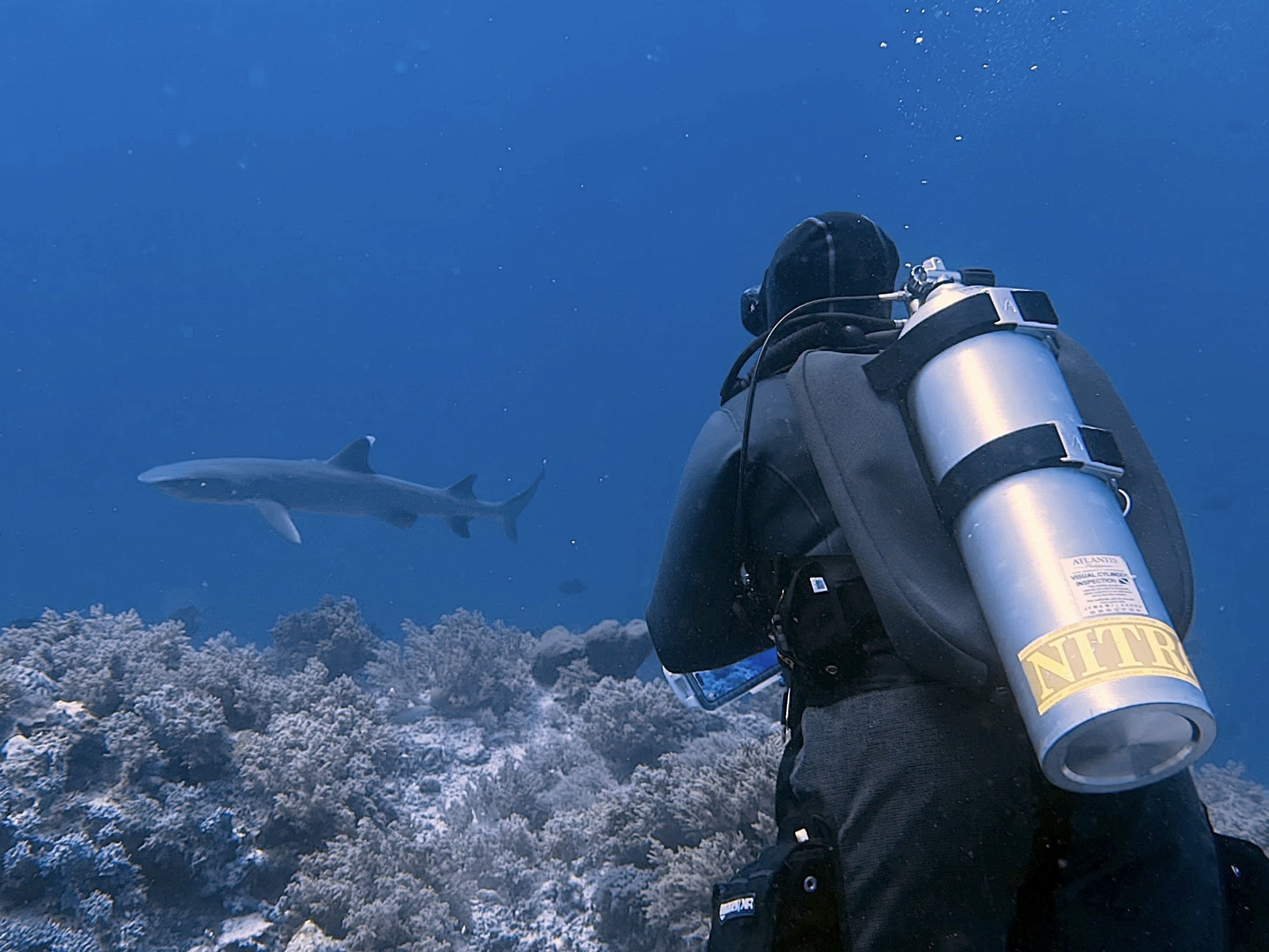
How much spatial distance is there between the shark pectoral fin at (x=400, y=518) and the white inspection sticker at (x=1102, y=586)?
1088 centimetres

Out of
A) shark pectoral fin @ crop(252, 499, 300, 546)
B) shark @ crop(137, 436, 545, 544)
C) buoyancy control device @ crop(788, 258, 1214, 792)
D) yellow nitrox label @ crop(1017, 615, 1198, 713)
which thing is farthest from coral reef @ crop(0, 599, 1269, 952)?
shark @ crop(137, 436, 545, 544)

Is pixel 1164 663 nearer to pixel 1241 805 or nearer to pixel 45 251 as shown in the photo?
pixel 1241 805

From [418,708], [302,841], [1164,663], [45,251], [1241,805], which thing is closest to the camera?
[1164,663]

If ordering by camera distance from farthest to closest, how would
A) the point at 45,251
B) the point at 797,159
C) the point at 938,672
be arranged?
the point at 45,251 → the point at 797,159 → the point at 938,672

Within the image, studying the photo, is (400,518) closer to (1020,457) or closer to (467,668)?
(467,668)

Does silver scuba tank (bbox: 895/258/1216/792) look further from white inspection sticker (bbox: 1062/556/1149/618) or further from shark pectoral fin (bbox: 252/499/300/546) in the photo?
shark pectoral fin (bbox: 252/499/300/546)

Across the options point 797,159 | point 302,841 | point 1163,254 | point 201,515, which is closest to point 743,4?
point 797,159

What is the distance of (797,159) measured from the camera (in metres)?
102

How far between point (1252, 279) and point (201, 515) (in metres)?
145

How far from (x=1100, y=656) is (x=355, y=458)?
12327 millimetres

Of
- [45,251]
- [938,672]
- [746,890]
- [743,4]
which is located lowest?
[746,890]

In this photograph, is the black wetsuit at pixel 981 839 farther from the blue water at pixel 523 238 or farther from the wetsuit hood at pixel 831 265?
the blue water at pixel 523 238

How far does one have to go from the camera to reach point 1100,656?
1267mm

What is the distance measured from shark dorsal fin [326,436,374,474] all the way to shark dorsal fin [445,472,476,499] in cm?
143
